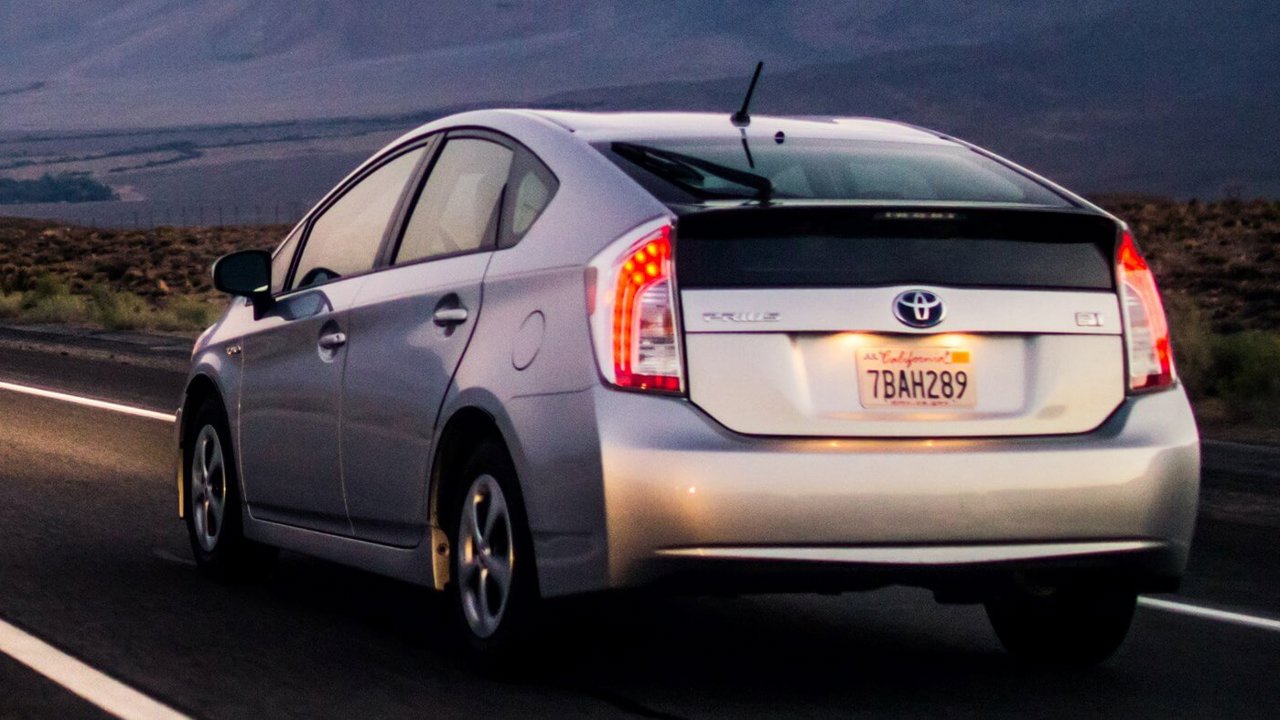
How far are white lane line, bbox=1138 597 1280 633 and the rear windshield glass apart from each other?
1.85 meters

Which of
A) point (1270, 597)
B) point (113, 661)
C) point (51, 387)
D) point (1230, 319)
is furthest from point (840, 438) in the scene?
point (1230, 319)

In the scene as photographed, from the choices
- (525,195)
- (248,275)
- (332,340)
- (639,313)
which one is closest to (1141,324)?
(639,313)

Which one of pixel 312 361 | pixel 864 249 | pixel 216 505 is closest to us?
pixel 864 249

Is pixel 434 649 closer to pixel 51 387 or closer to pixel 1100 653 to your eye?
pixel 1100 653

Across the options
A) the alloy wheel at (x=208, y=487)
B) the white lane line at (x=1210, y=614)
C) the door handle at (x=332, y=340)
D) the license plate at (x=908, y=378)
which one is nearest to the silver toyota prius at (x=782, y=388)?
the license plate at (x=908, y=378)

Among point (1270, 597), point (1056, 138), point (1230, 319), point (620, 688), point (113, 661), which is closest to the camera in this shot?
point (620, 688)

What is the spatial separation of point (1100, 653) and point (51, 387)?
1219cm

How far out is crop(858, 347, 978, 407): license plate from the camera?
6.06m

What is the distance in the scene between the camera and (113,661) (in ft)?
23.0

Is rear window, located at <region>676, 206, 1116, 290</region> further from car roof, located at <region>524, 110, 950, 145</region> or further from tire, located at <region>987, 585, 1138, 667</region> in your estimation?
tire, located at <region>987, 585, 1138, 667</region>

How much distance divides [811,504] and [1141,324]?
1.16 metres

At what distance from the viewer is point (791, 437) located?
19.7 feet

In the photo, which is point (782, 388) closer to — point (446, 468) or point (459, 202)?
point (446, 468)

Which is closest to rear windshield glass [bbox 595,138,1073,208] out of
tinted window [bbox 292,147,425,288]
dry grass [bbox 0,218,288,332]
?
tinted window [bbox 292,147,425,288]
